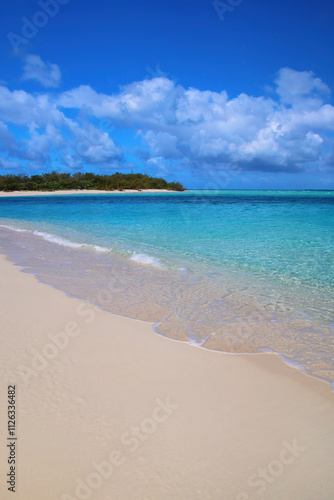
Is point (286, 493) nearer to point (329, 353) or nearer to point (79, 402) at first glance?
point (79, 402)

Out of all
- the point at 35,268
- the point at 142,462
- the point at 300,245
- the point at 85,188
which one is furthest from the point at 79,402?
the point at 85,188

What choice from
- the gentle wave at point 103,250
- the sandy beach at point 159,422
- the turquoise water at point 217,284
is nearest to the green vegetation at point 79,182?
the gentle wave at point 103,250

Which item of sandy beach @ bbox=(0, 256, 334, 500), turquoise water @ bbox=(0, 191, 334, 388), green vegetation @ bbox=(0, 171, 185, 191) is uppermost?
green vegetation @ bbox=(0, 171, 185, 191)

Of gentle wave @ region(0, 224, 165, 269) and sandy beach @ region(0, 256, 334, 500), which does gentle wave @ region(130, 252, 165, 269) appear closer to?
gentle wave @ region(0, 224, 165, 269)

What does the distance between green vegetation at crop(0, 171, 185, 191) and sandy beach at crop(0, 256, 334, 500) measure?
7831 centimetres

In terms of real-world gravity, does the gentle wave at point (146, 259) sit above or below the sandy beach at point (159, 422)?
above

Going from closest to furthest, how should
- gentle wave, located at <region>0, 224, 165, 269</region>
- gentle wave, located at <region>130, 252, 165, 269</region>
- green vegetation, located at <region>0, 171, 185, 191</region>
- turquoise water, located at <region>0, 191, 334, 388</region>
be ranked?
turquoise water, located at <region>0, 191, 334, 388</region>, gentle wave, located at <region>130, 252, 165, 269</region>, gentle wave, located at <region>0, 224, 165, 269</region>, green vegetation, located at <region>0, 171, 185, 191</region>

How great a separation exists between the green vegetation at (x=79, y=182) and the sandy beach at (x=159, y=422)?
78.3m

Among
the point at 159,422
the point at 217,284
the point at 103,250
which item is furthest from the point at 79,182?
the point at 159,422

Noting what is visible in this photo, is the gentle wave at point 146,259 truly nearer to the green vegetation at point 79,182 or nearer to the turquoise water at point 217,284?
the turquoise water at point 217,284

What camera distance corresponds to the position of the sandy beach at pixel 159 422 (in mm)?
1864

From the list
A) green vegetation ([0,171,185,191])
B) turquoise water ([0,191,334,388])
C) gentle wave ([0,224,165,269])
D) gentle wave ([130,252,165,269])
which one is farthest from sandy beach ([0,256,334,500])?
green vegetation ([0,171,185,191])

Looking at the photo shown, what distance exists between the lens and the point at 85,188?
84000mm

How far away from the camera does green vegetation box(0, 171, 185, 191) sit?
75.0 metres
